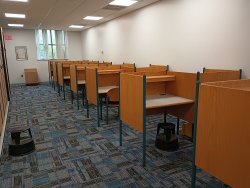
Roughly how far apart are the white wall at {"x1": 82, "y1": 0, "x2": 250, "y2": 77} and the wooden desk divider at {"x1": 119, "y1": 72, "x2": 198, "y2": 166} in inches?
43.1

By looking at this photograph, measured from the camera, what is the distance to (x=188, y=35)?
4152 millimetres

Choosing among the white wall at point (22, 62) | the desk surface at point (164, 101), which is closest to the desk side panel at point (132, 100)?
the desk surface at point (164, 101)

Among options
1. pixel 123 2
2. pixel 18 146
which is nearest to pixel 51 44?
pixel 123 2

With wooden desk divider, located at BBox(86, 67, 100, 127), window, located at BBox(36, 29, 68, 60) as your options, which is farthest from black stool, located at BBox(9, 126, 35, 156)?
window, located at BBox(36, 29, 68, 60)

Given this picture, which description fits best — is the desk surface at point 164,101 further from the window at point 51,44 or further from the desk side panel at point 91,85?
the window at point 51,44

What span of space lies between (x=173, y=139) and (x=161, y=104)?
71 cm

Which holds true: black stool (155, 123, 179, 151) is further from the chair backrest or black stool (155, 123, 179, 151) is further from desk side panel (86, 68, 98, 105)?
desk side panel (86, 68, 98, 105)

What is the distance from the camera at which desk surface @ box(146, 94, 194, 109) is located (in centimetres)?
251

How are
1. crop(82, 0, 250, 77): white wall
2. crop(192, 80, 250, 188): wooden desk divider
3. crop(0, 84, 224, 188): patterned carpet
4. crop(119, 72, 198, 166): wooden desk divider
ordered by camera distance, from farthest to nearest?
crop(82, 0, 250, 77): white wall, crop(119, 72, 198, 166): wooden desk divider, crop(0, 84, 224, 188): patterned carpet, crop(192, 80, 250, 188): wooden desk divider

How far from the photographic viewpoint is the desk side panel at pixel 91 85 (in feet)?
12.5

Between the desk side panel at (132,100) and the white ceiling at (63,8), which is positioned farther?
the white ceiling at (63,8)

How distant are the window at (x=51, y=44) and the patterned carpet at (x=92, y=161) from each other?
22.4ft

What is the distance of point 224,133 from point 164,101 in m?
1.26

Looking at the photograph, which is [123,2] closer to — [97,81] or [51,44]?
[97,81]
